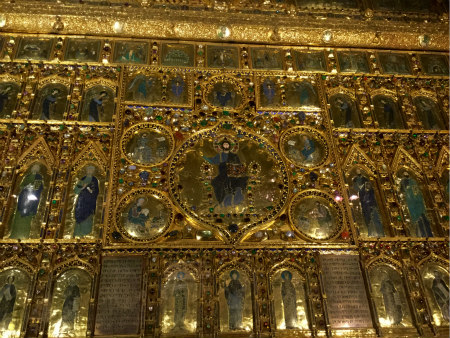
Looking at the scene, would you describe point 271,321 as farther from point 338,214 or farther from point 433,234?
point 433,234

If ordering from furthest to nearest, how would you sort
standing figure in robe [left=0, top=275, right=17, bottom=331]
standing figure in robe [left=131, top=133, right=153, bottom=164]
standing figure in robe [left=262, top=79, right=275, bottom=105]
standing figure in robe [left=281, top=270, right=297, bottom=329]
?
standing figure in robe [left=262, top=79, right=275, bottom=105]
standing figure in robe [left=131, top=133, right=153, bottom=164]
standing figure in robe [left=281, top=270, right=297, bottom=329]
standing figure in robe [left=0, top=275, right=17, bottom=331]

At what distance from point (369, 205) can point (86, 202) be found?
4269 millimetres

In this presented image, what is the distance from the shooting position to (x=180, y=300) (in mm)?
6160

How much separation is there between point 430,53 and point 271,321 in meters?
6.11

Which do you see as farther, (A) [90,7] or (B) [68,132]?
(A) [90,7]

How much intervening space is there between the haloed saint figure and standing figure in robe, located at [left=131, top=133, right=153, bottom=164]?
1.87 meters

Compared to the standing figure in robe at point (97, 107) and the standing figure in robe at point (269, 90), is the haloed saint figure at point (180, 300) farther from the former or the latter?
the standing figure in robe at point (269, 90)

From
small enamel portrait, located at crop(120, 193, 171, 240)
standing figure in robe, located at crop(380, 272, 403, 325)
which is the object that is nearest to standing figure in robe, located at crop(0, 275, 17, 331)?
small enamel portrait, located at crop(120, 193, 171, 240)

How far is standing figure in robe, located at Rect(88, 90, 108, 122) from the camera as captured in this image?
7484 millimetres

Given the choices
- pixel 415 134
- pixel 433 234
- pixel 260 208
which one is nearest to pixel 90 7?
pixel 260 208

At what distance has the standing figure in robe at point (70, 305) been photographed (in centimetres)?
585

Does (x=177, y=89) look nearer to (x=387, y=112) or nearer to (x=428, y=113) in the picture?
(x=387, y=112)

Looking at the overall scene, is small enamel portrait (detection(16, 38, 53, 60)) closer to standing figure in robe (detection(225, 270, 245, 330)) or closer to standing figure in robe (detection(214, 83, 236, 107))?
standing figure in robe (detection(214, 83, 236, 107))

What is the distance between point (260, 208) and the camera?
6953 millimetres
